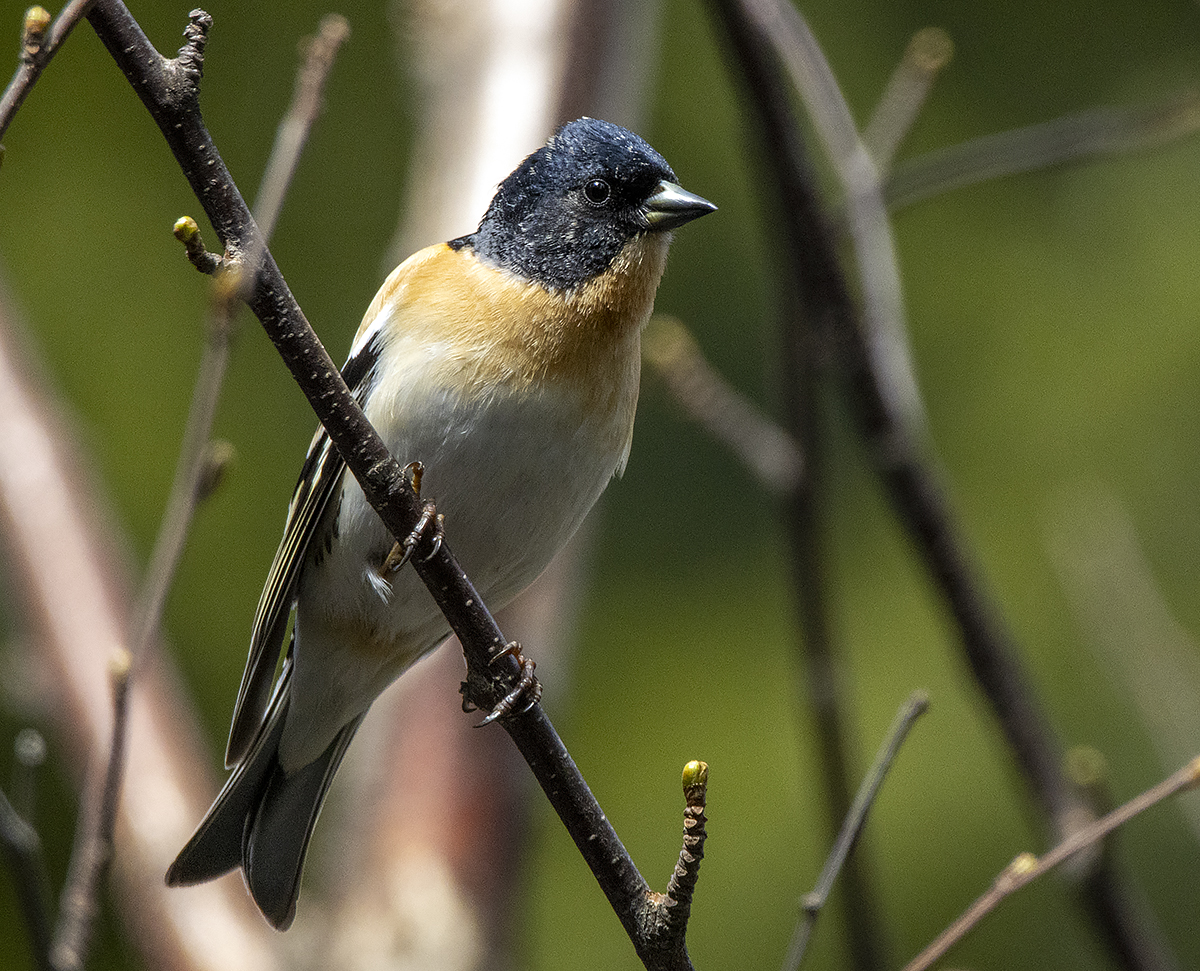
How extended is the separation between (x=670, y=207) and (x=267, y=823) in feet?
3.70

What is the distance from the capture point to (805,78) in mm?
2316

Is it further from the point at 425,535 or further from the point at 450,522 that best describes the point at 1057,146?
the point at 425,535

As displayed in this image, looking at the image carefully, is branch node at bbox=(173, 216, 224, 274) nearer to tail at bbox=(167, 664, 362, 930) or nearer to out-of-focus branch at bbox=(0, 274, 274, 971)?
tail at bbox=(167, 664, 362, 930)

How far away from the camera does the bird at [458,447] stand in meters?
1.81

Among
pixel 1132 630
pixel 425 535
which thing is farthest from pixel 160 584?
pixel 1132 630

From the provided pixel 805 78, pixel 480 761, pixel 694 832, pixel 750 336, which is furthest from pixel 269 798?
pixel 750 336

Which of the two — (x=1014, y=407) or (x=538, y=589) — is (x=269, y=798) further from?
(x=1014, y=407)

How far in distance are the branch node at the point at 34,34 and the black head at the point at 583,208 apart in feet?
3.25

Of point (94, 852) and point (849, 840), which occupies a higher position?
point (94, 852)

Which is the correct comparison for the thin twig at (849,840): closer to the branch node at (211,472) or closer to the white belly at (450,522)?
the white belly at (450,522)

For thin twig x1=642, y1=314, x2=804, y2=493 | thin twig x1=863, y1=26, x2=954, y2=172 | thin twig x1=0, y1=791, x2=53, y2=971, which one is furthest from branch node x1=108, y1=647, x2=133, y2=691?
thin twig x1=863, y1=26, x2=954, y2=172

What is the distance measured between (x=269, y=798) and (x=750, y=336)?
3.52 meters

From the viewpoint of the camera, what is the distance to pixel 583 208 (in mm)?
2053

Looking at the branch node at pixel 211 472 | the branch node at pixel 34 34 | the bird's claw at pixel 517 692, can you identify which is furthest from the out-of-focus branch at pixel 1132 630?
the branch node at pixel 34 34
